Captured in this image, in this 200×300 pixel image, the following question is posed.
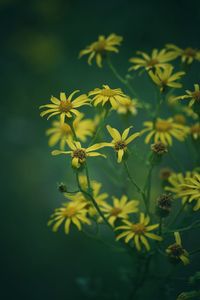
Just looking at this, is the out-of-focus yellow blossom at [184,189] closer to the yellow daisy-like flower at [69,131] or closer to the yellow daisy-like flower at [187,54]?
the yellow daisy-like flower at [69,131]

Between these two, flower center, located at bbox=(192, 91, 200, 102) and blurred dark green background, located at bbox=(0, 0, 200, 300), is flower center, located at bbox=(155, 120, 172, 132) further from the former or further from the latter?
blurred dark green background, located at bbox=(0, 0, 200, 300)

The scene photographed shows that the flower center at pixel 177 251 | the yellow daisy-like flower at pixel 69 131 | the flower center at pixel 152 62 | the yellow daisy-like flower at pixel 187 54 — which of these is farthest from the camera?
the yellow daisy-like flower at pixel 69 131

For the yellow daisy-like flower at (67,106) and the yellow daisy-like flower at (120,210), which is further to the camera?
the yellow daisy-like flower at (120,210)

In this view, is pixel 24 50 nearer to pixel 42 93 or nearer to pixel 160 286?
pixel 42 93

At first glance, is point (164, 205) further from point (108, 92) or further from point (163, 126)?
point (108, 92)

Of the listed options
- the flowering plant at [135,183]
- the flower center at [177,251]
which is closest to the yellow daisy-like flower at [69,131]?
the flowering plant at [135,183]

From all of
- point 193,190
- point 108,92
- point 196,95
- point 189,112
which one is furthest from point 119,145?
point 189,112

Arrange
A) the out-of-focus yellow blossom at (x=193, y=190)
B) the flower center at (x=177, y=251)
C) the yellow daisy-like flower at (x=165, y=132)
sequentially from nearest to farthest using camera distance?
the out-of-focus yellow blossom at (x=193, y=190)
the flower center at (x=177, y=251)
the yellow daisy-like flower at (x=165, y=132)
